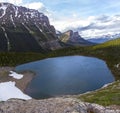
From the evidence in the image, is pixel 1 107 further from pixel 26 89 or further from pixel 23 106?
pixel 26 89

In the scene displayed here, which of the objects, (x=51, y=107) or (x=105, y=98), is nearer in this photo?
(x=51, y=107)

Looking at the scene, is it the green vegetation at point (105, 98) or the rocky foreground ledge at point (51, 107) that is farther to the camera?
the green vegetation at point (105, 98)

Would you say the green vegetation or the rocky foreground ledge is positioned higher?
the rocky foreground ledge

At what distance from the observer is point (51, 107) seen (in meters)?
25.7

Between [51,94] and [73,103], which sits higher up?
[73,103]

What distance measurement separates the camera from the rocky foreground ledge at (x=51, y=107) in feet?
82.1

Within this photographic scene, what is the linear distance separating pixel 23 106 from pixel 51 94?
277 ft

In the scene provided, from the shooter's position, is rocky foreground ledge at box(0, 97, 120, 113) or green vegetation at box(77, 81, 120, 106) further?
green vegetation at box(77, 81, 120, 106)

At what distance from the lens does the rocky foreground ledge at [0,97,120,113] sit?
25.0 meters

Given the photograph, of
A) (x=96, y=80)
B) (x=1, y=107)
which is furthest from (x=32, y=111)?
(x=96, y=80)

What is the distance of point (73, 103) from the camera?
83.1 ft

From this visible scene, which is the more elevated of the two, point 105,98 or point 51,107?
point 51,107

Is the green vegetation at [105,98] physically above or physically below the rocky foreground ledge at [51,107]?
below

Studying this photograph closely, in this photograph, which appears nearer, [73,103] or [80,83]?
[73,103]
